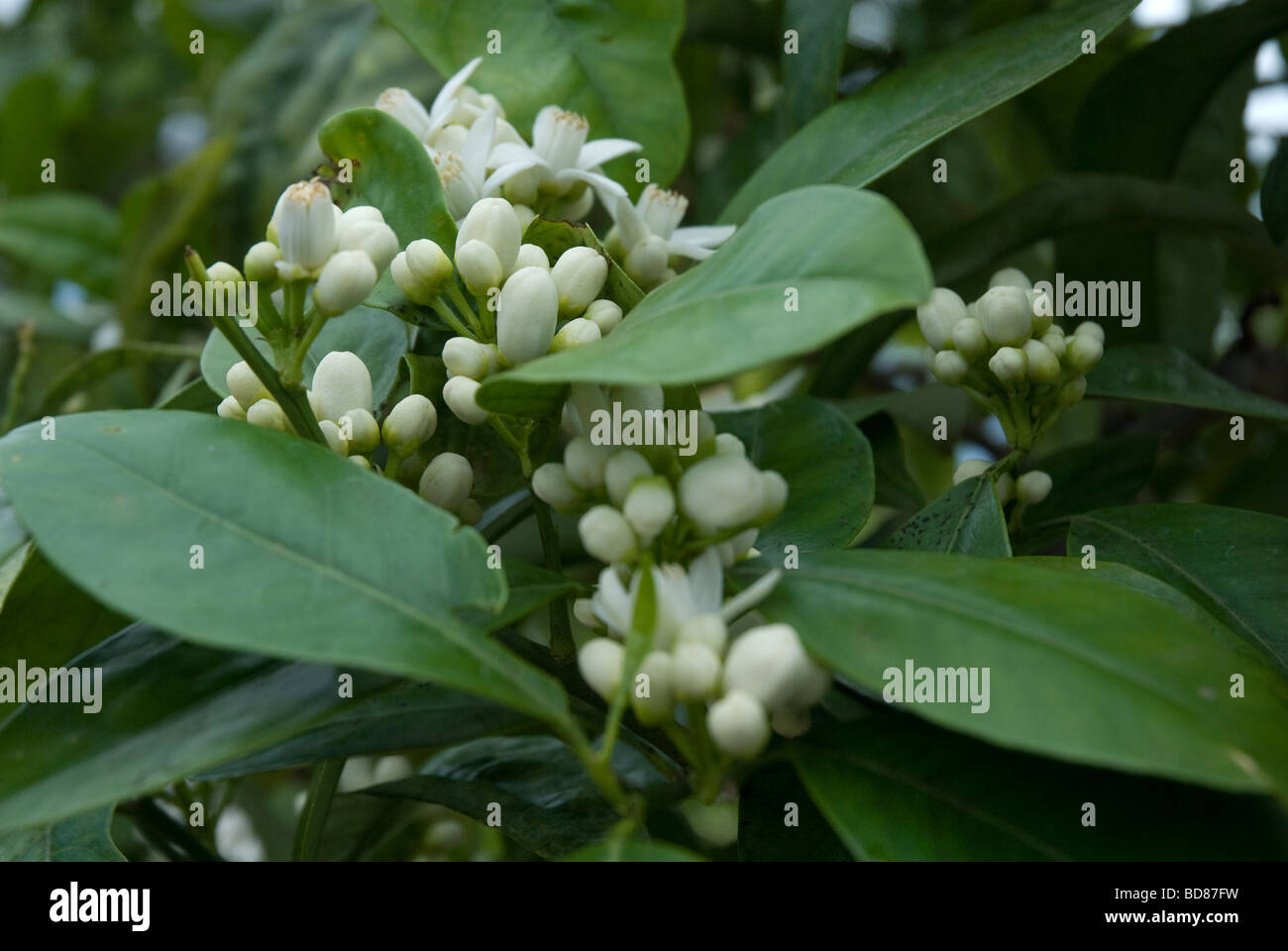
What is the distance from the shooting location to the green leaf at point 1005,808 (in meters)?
0.55

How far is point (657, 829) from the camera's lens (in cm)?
116

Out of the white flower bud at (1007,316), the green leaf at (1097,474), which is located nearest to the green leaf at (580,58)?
the white flower bud at (1007,316)

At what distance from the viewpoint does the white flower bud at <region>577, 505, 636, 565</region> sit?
24.4 inches

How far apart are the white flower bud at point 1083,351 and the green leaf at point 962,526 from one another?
12 centimetres

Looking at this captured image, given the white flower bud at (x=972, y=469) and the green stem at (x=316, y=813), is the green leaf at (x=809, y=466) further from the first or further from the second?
the green stem at (x=316, y=813)

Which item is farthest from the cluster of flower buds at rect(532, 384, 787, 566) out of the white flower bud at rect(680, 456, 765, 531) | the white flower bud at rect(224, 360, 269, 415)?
the white flower bud at rect(224, 360, 269, 415)

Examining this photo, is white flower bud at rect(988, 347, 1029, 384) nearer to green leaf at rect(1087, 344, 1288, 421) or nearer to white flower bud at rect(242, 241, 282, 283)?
green leaf at rect(1087, 344, 1288, 421)

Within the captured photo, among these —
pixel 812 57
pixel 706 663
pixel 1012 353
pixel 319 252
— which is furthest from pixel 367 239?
pixel 812 57

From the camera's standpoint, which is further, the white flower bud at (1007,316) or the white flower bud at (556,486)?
the white flower bud at (1007,316)

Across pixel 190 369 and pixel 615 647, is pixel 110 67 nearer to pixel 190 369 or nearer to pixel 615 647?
pixel 190 369

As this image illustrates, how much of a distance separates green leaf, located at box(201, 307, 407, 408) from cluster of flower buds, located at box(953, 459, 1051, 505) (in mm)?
425
